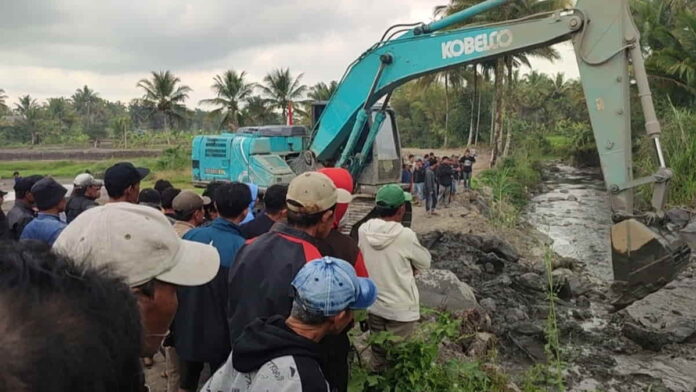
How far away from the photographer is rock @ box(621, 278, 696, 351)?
22.7 feet

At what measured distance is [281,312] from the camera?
2.41 meters

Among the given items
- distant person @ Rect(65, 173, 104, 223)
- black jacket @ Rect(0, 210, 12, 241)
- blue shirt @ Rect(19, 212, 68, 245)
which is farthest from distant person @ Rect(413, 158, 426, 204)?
blue shirt @ Rect(19, 212, 68, 245)

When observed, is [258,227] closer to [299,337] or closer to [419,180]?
[299,337]

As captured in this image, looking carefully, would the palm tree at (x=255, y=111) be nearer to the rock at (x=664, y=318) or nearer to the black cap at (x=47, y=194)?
the rock at (x=664, y=318)

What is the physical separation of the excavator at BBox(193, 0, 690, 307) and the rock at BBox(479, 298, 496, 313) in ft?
7.17

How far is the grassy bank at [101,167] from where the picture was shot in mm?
24203

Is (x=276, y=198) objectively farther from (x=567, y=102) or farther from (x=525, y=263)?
(x=567, y=102)

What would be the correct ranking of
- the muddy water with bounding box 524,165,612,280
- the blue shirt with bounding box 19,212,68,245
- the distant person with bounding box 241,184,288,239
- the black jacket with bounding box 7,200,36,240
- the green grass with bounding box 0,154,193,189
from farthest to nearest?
the green grass with bounding box 0,154,193,189
the muddy water with bounding box 524,165,612,280
the black jacket with bounding box 7,200,36,240
the distant person with bounding box 241,184,288,239
the blue shirt with bounding box 19,212,68,245

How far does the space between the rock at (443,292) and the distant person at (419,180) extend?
7368 millimetres

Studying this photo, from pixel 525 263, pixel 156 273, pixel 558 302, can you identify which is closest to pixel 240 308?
pixel 156 273

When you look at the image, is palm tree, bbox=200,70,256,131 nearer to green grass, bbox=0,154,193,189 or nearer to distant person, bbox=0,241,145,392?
green grass, bbox=0,154,193,189

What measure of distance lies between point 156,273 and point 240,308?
89 cm

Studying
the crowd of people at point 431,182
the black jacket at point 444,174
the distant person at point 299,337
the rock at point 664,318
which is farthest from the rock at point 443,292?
the black jacket at point 444,174

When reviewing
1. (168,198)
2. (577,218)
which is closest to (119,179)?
(168,198)
